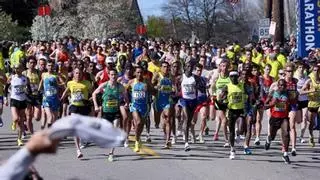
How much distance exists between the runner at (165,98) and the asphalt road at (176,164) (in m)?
0.46

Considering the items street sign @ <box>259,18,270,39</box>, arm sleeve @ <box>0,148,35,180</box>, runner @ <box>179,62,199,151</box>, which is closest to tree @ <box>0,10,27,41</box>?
street sign @ <box>259,18,270,39</box>

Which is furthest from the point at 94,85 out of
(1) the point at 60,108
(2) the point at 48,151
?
(2) the point at 48,151

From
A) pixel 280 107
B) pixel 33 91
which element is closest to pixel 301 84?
pixel 280 107

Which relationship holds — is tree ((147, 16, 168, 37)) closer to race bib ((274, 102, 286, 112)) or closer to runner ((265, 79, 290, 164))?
runner ((265, 79, 290, 164))

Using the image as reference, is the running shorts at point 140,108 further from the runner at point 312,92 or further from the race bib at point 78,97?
the runner at point 312,92

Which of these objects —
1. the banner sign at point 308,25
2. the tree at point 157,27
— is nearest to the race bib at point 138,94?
the banner sign at point 308,25

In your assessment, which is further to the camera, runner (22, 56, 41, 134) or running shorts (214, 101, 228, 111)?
runner (22, 56, 41, 134)

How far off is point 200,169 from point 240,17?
60.0 metres

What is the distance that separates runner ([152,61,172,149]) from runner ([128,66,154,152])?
1.83 feet

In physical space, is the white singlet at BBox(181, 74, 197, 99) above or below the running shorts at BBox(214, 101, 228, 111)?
above

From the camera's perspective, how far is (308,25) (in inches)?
809

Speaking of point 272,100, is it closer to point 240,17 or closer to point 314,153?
point 314,153

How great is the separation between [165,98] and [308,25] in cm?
713

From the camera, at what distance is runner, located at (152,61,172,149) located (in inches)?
585
